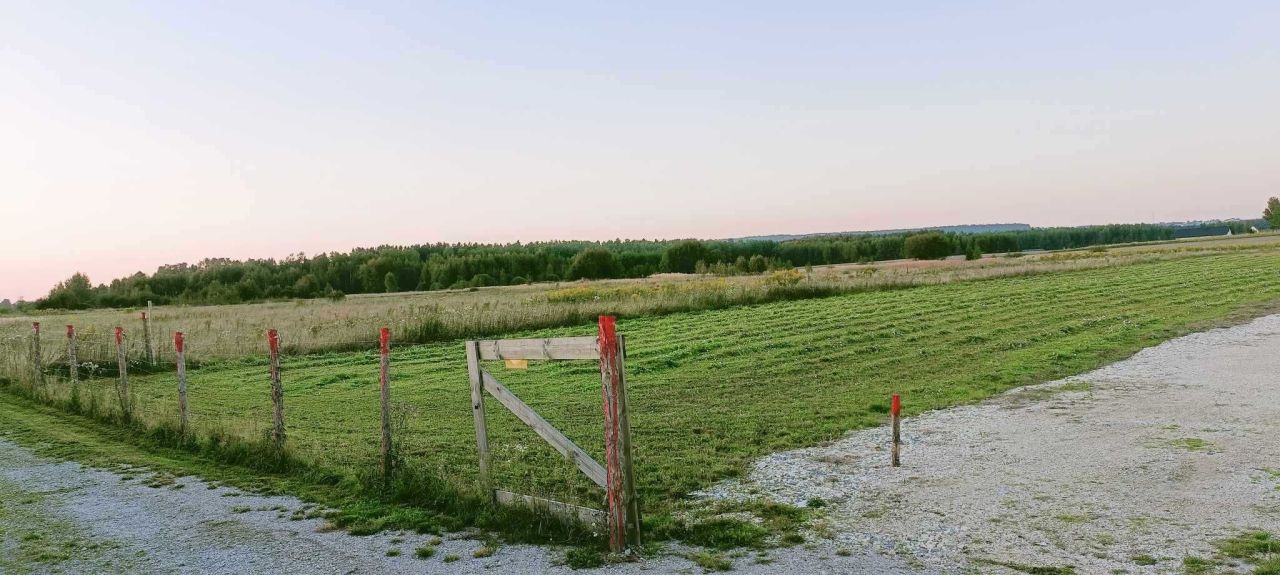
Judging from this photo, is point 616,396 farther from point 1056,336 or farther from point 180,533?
point 1056,336

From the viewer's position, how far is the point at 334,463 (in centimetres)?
1063

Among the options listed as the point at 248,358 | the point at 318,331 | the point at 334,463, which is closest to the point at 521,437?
the point at 334,463

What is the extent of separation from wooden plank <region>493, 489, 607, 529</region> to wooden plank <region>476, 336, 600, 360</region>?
138 centimetres

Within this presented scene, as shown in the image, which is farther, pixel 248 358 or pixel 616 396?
pixel 248 358

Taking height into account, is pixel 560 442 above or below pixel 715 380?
above

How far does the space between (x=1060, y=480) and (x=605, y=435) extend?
17.3 ft

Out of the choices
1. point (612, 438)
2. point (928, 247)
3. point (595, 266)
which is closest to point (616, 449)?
point (612, 438)

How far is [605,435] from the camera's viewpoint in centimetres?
752

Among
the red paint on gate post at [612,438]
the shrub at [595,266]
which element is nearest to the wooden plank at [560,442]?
the red paint on gate post at [612,438]

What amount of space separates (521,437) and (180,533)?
5283mm

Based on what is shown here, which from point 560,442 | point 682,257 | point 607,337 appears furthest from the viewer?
point 682,257

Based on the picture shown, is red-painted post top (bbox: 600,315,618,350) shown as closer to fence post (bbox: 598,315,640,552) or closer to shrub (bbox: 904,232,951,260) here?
fence post (bbox: 598,315,640,552)

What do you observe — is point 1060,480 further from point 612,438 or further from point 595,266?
point 595,266

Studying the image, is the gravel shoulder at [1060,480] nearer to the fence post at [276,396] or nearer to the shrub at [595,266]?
the fence post at [276,396]
